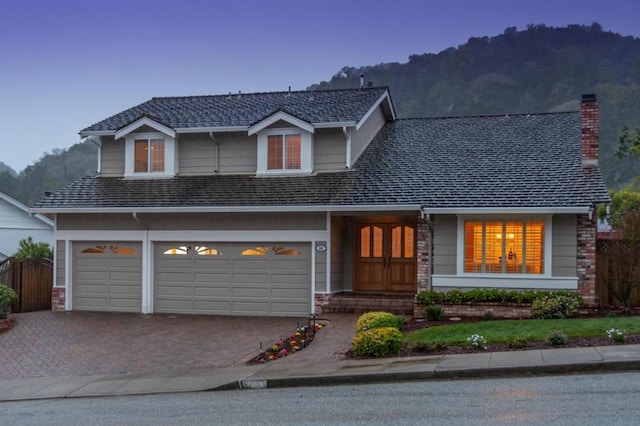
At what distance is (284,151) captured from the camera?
2158 cm

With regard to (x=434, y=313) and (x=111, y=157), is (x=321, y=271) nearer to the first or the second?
(x=434, y=313)

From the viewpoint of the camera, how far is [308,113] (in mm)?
22109

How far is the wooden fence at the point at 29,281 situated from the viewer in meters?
22.3

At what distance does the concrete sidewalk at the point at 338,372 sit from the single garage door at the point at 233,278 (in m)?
7.13

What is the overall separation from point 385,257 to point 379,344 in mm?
8251

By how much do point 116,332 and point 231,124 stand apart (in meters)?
7.70

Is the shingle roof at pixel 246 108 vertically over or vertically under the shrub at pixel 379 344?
over

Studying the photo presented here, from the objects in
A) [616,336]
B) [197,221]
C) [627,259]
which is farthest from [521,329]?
[197,221]

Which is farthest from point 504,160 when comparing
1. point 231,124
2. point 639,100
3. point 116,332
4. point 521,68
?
point 521,68

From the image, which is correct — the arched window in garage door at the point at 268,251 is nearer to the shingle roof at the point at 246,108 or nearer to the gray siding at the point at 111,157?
the shingle roof at the point at 246,108

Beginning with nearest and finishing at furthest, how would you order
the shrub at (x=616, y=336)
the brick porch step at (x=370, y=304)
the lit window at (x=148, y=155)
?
the shrub at (x=616, y=336)
the brick porch step at (x=370, y=304)
the lit window at (x=148, y=155)

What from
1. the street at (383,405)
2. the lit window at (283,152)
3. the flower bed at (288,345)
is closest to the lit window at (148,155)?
the lit window at (283,152)

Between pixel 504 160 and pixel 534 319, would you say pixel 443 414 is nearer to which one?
pixel 534 319

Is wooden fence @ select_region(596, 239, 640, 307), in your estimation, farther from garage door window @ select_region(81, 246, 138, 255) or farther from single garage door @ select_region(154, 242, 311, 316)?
garage door window @ select_region(81, 246, 138, 255)
